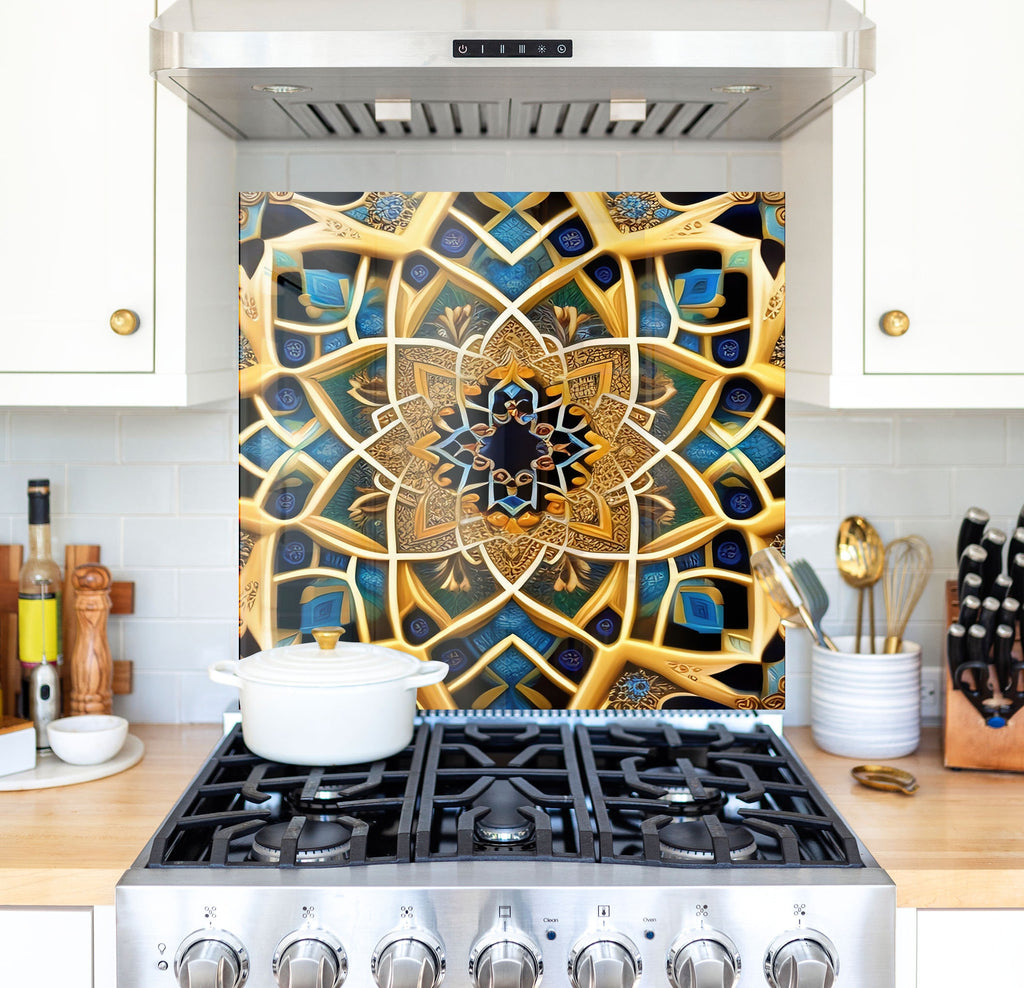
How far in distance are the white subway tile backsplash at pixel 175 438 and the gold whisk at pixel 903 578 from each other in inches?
48.8

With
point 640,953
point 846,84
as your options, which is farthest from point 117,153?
point 640,953

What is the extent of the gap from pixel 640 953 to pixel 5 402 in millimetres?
1186

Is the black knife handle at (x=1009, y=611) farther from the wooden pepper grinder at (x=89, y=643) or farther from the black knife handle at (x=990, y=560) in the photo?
the wooden pepper grinder at (x=89, y=643)

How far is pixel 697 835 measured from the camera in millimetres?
1600

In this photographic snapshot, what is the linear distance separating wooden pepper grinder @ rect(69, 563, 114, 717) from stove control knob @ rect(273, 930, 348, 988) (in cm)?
75

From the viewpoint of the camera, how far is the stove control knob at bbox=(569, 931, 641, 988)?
1.42 metres

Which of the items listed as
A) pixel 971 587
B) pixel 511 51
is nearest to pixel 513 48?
pixel 511 51

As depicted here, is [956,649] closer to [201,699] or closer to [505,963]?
[505,963]

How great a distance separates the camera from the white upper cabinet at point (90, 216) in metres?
1.70

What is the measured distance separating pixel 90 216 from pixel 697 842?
1.25 m

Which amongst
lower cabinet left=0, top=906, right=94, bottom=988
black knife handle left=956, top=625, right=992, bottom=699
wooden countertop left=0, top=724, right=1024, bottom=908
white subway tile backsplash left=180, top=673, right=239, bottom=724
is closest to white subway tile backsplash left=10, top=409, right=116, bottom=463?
white subway tile backsplash left=180, top=673, right=239, bottom=724

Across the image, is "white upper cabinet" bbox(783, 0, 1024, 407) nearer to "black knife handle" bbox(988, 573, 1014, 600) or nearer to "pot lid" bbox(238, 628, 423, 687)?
"black knife handle" bbox(988, 573, 1014, 600)

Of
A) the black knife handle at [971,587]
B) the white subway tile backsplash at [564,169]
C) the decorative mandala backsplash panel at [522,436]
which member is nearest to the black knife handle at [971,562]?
the black knife handle at [971,587]

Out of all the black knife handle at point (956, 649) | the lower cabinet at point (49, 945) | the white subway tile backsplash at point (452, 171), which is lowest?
the lower cabinet at point (49, 945)
